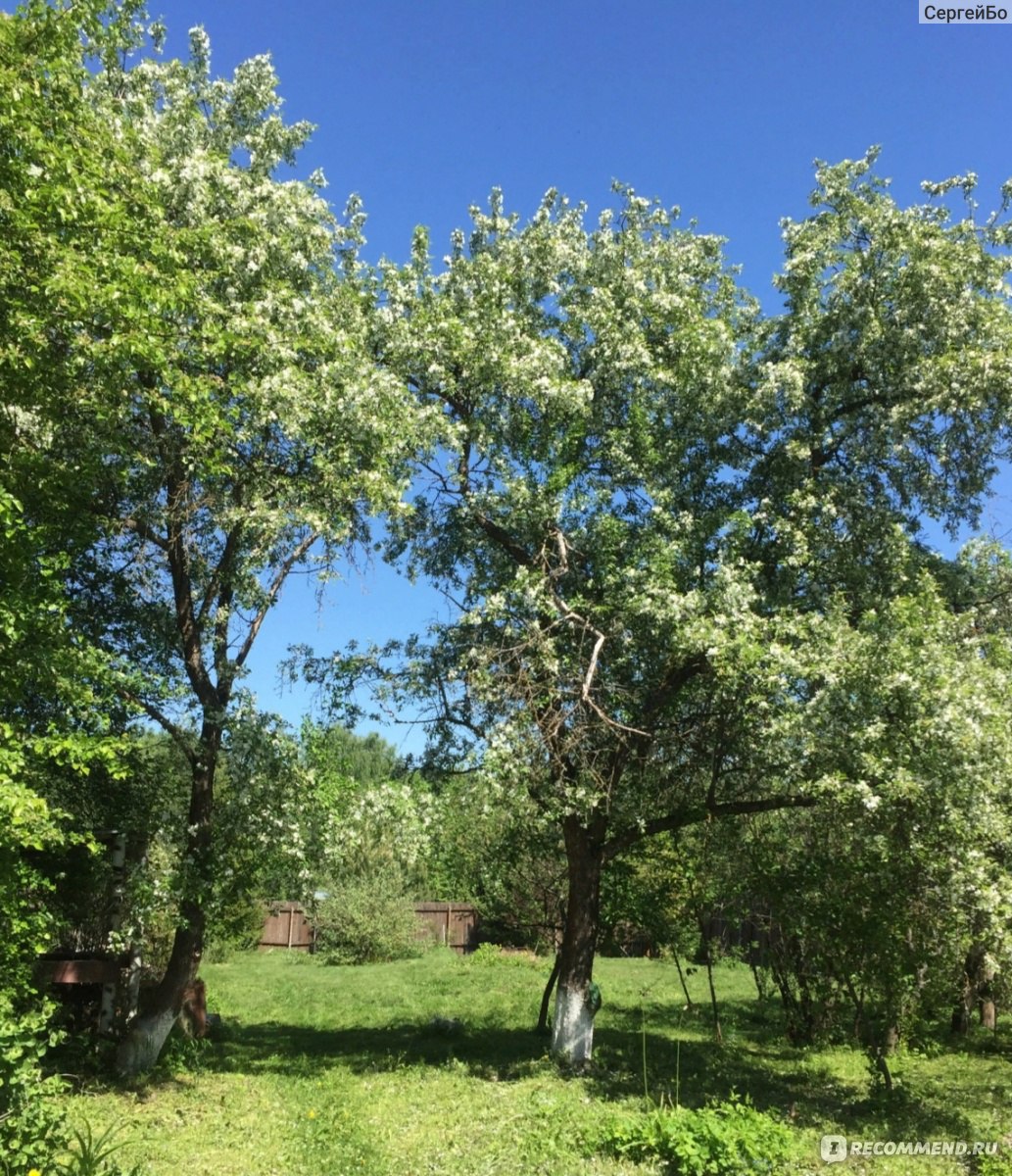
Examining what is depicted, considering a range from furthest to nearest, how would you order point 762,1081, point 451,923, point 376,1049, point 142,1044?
1. point 451,923
2. point 376,1049
3. point 762,1081
4. point 142,1044

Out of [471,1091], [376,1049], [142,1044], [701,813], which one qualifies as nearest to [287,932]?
[376,1049]

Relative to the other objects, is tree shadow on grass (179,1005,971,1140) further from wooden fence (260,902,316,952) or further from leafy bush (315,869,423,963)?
wooden fence (260,902,316,952)

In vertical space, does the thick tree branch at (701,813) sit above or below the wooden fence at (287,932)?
above

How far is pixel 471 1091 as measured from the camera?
9.43m

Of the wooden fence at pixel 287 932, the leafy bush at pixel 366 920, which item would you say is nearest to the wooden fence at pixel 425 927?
the wooden fence at pixel 287 932

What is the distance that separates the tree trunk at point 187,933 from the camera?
9.86 metres

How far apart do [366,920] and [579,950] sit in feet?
48.8

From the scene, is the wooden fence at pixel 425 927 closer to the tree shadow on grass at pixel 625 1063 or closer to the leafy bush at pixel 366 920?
the leafy bush at pixel 366 920

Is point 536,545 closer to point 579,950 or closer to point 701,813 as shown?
point 701,813

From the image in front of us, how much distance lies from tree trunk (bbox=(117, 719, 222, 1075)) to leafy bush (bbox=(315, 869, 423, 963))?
14031 mm

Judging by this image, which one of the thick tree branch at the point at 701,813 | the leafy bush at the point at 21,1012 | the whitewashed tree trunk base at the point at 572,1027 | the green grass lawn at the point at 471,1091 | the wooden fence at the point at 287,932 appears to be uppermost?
the thick tree branch at the point at 701,813

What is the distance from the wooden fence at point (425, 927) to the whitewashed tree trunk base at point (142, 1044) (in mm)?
17864

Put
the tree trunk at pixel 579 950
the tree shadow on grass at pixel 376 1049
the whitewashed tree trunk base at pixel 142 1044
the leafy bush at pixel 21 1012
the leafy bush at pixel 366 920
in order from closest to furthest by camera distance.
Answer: the leafy bush at pixel 21 1012
the whitewashed tree trunk base at pixel 142 1044
the tree shadow on grass at pixel 376 1049
the tree trunk at pixel 579 950
the leafy bush at pixel 366 920

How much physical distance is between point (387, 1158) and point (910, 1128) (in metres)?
4.84
